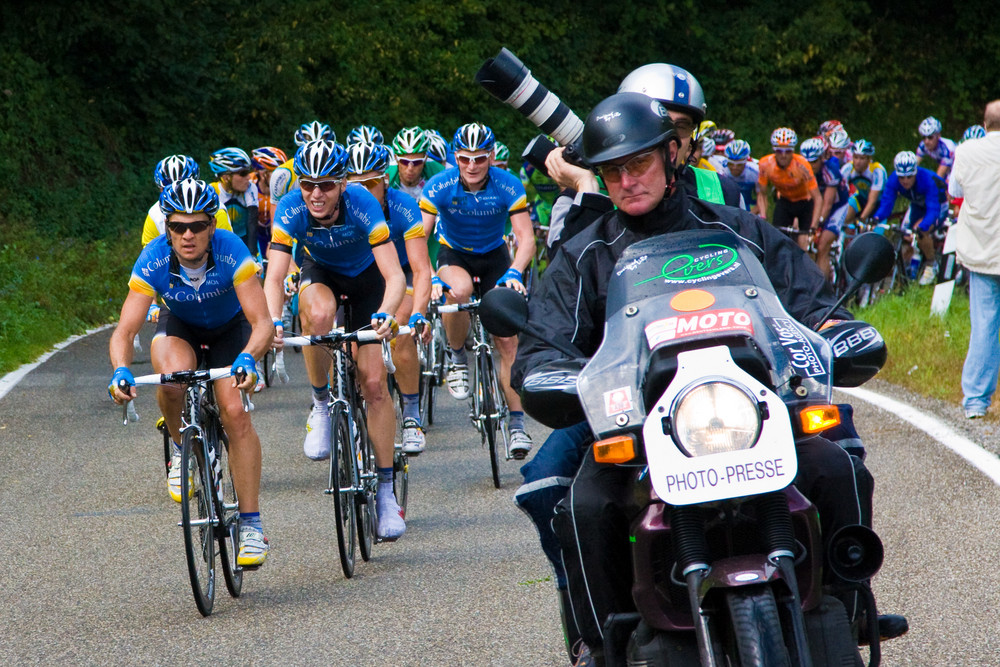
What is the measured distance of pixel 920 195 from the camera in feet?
60.7

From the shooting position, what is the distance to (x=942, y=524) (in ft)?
22.6

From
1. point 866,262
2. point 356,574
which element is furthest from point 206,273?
point 866,262

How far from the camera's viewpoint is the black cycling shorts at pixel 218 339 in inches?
291

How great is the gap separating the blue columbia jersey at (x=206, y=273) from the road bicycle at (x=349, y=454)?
1.50ft

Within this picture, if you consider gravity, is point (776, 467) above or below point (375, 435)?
above

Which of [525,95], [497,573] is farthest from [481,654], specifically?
[525,95]

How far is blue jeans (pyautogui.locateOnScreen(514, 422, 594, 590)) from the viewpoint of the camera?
398 cm

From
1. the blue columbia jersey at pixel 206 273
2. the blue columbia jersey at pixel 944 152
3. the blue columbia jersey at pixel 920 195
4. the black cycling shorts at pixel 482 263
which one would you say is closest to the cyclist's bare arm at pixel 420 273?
the blue columbia jersey at pixel 206 273

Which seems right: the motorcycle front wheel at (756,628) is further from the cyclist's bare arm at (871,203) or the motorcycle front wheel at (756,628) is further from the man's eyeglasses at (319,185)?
the cyclist's bare arm at (871,203)

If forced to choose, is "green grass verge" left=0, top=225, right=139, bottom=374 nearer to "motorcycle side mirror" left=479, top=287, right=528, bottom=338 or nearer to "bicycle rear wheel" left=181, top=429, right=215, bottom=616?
"bicycle rear wheel" left=181, top=429, right=215, bottom=616

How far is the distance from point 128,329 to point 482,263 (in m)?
4.76

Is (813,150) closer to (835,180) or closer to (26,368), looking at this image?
(835,180)

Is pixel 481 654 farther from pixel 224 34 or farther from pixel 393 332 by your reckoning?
pixel 224 34

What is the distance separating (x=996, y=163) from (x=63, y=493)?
6.48 metres
